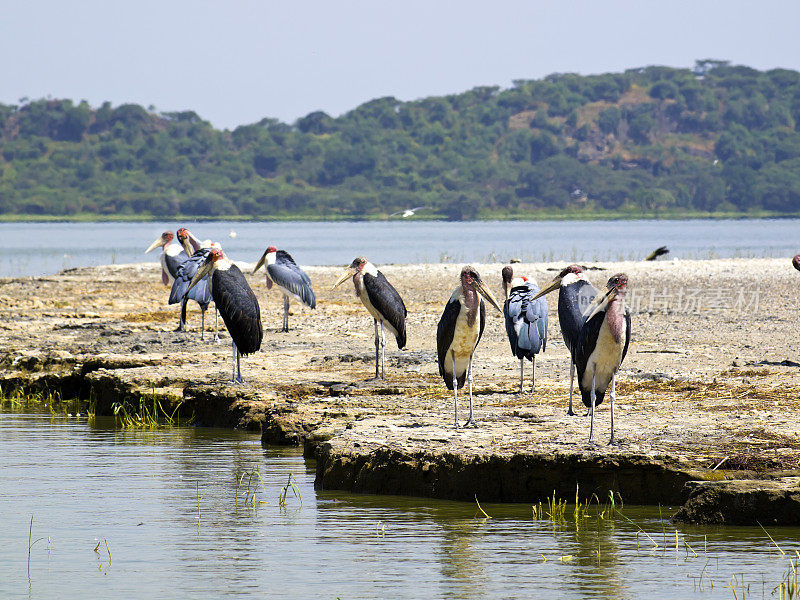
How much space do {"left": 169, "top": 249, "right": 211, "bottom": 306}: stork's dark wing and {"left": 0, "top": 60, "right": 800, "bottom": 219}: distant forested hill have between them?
253ft

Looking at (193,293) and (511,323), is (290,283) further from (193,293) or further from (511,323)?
(511,323)

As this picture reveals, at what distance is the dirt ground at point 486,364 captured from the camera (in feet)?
27.9

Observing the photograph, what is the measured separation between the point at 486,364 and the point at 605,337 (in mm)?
4781

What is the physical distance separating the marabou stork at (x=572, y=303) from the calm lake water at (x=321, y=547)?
2086 millimetres

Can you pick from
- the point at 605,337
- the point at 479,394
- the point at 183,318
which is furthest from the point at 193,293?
the point at 605,337

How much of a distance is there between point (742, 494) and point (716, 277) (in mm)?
17299

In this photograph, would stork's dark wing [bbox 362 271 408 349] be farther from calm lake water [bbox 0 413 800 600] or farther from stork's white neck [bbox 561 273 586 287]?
calm lake water [bbox 0 413 800 600]

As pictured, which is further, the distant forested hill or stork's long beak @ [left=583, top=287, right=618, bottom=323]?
the distant forested hill

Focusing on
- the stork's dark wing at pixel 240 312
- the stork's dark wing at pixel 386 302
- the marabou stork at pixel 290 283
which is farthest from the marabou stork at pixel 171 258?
the stork's dark wing at pixel 386 302

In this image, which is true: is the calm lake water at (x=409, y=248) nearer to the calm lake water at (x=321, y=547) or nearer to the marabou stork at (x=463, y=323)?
the marabou stork at (x=463, y=323)

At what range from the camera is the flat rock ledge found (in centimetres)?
697

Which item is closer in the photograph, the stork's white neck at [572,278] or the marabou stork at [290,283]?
the stork's white neck at [572,278]

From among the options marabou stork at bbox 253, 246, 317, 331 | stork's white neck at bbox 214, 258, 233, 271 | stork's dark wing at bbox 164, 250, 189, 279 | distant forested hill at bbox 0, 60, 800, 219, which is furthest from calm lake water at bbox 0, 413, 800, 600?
distant forested hill at bbox 0, 60, 800, 219

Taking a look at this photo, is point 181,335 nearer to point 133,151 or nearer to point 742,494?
point 742,494
